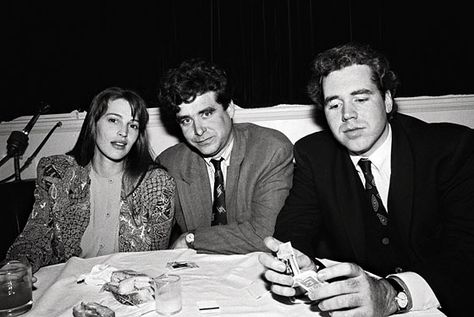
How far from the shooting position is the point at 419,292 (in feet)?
4.15

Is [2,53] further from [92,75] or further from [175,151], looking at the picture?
[175,151]

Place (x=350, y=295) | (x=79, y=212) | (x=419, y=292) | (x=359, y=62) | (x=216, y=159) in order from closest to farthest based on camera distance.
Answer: (x=350, y=295)
(x=419, y=292)
(x=359, y=62)
(x=79, y=212)
(x=216, y=159)

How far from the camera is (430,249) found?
5.97 feet

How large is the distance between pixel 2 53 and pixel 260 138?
2978mm

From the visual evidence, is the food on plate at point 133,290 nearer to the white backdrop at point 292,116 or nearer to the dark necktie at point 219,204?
the dark necktie at point 219,204

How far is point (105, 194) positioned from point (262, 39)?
1943 mm

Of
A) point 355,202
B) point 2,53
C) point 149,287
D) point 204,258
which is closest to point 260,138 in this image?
point 355,202

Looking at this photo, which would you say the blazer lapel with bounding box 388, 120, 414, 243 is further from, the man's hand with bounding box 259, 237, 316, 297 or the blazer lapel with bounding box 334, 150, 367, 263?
the man's hand with bounding box 259, 237, 316, 297

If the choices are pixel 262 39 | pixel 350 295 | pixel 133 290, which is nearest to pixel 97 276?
pixel 133 290

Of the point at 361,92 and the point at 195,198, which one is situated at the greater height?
the point at 361,92

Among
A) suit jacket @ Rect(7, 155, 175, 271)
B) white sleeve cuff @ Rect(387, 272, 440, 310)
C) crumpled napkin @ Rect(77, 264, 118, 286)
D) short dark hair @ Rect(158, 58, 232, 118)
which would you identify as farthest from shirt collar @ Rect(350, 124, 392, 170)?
crumpled napkin @ Rect(77, 264, 118, 286)

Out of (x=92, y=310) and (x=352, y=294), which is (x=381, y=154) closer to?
(x=352, y=294)

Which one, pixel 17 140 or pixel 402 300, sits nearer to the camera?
pixel 402 300

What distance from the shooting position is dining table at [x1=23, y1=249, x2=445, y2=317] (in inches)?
47.8
